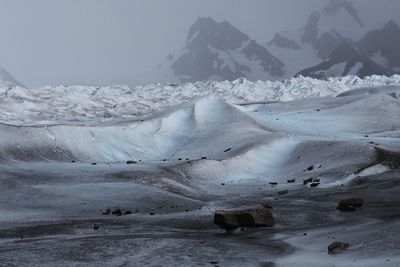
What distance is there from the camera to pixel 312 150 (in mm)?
49094

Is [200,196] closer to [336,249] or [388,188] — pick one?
[388,188]

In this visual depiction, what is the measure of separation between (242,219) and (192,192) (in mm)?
13232

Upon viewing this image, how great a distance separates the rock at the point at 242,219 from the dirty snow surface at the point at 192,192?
43 cm

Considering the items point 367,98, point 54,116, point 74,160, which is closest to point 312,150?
point 74,160

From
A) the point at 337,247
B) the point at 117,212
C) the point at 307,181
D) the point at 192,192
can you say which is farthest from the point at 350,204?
the point at 307,181

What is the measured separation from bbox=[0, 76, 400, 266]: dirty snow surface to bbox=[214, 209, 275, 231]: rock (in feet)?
1.42

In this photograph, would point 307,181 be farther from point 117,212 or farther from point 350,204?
point 117,212

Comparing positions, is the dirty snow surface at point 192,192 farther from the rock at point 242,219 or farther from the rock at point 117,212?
the rock at point 242,219

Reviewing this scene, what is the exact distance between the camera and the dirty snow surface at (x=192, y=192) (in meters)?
17.1

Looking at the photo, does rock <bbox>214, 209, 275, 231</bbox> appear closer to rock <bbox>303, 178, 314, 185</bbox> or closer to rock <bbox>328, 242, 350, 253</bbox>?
rock <bbox>328, 242, 350, 253</bbox>

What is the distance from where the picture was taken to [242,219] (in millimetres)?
21688

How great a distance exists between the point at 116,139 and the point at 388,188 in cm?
3367

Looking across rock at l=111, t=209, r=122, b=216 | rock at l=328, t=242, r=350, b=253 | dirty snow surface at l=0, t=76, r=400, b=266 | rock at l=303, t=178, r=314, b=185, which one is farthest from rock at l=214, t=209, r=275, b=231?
rock at l=303, t=178, r=314, b=185

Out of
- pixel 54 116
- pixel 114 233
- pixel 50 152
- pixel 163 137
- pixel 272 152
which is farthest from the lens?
pixel 54 116
